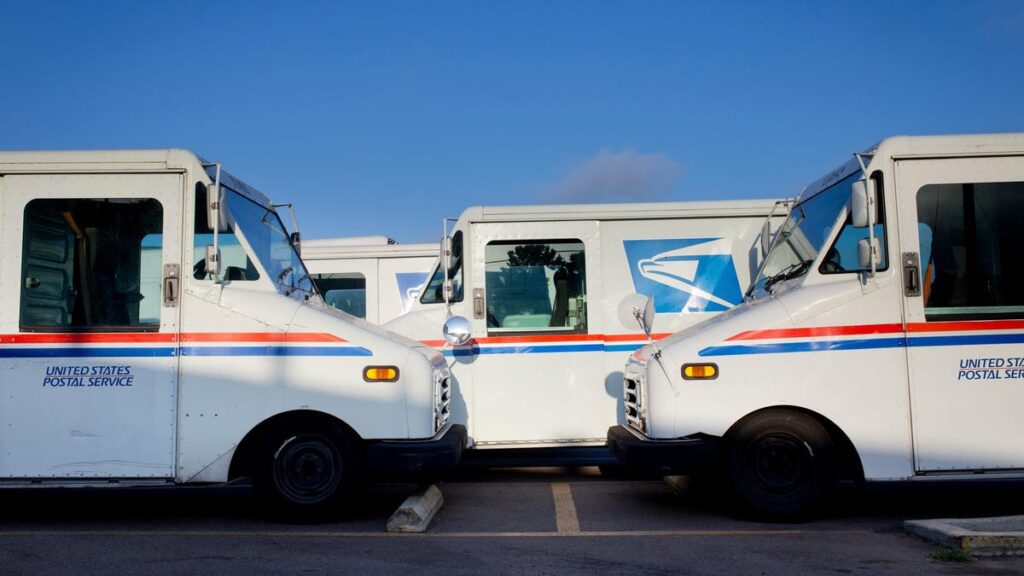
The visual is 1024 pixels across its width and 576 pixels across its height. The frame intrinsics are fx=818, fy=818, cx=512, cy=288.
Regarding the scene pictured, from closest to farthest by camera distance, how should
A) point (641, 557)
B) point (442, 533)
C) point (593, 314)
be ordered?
point (641, 557), point (442, 533), point (593, 314)

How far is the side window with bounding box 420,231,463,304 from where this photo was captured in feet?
28.8

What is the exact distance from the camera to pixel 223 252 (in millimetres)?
6918

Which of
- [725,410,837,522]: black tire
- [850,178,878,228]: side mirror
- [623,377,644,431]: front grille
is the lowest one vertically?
[725,410,837,522]: black tire

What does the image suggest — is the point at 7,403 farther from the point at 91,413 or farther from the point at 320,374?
the point at 320,374

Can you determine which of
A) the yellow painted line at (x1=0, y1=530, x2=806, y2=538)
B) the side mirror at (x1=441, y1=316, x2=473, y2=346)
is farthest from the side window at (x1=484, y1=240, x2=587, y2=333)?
the yellow painted line at (x1=0, y1=530, x2=806, y2=538)

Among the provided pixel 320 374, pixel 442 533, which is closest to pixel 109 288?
pixel 320 374

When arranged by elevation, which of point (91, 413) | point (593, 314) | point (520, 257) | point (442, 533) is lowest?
point (442, 533)

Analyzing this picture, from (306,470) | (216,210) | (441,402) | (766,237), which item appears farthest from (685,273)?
(216,210)

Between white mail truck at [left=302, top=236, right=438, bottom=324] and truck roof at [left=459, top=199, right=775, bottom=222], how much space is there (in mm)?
3145

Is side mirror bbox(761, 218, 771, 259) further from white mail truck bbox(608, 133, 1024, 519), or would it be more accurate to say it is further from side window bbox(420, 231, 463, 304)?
side window bbox(420, 231, 463, 304)

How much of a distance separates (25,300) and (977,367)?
7607mm

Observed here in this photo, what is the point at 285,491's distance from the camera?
6547 mm

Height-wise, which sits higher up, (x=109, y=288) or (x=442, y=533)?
(x=109, y=288)

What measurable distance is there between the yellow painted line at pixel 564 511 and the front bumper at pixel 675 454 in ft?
2.23
